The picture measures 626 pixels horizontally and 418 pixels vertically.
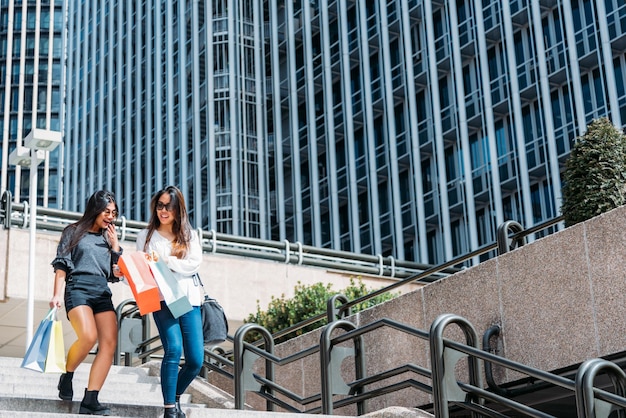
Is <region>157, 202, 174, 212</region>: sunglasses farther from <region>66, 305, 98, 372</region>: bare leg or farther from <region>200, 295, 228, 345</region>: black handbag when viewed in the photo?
<region>66, 305, 98, 372</region>: bare leg

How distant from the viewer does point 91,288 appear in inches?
288

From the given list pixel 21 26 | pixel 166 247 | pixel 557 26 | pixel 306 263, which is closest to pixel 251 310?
pixel 306 263

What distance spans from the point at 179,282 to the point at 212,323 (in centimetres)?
46

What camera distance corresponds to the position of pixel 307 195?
4144 centimetres

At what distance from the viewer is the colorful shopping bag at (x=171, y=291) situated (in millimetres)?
7023

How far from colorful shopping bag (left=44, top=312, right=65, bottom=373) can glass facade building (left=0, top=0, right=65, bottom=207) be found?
2804 inches

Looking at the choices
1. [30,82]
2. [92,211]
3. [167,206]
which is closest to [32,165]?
[92,211]

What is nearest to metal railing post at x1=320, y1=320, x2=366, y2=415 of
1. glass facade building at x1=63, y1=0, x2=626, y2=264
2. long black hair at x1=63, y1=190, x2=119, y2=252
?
long black hair at x1=63, y1=190, x2=119, y2=252

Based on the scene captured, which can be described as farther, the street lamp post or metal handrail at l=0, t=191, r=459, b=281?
metal handrail at l=0, t=191, r=459, b=281

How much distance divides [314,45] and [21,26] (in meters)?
45.4

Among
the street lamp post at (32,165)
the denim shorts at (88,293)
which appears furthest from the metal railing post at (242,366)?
the street lamp post at (32,165)

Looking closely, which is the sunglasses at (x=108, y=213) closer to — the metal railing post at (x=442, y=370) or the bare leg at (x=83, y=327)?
A: the bare leg at (x=83, y=327)

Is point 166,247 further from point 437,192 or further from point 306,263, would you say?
point 437,192

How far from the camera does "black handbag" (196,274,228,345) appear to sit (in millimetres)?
7434
